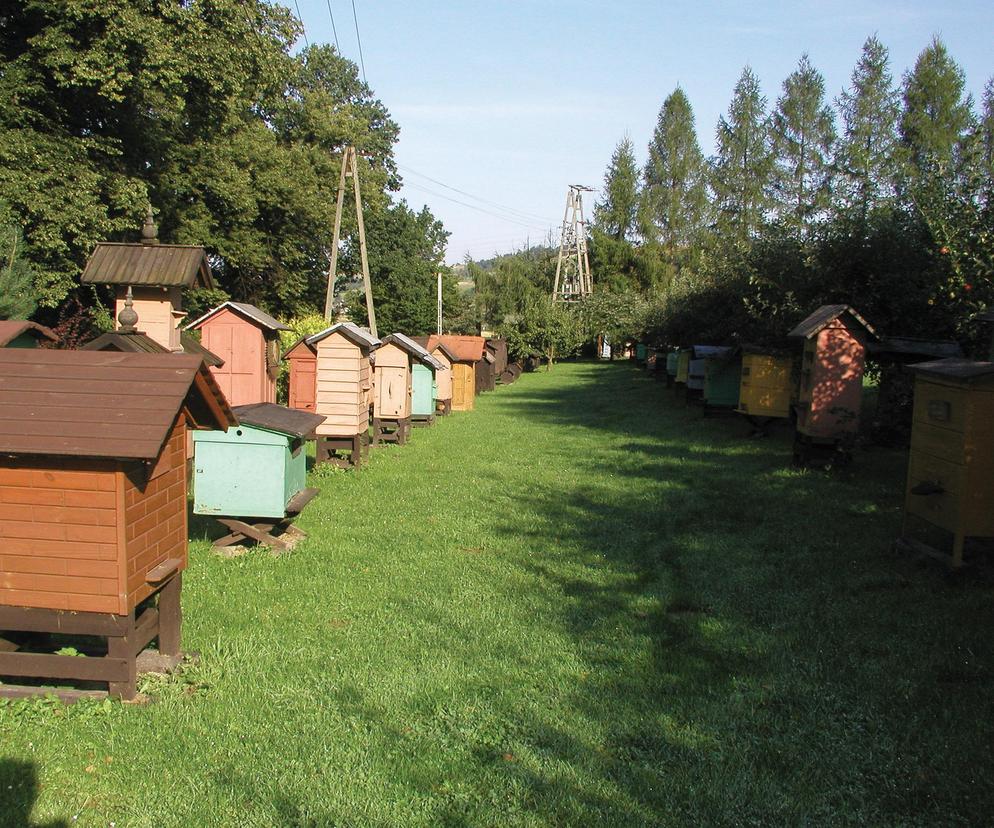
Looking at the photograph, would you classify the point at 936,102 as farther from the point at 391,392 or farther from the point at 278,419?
the point at 278,419

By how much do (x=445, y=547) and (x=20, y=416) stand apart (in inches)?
212

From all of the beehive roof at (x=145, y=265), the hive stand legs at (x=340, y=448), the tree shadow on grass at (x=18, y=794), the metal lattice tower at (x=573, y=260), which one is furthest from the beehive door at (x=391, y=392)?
the metal lattice tower at (x=573, y=260)

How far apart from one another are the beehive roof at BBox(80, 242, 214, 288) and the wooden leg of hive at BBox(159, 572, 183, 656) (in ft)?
17.4

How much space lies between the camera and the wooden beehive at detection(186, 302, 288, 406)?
14023mm

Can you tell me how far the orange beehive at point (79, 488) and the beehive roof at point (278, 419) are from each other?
9.93 feet

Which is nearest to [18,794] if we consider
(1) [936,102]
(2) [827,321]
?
(2) [827,321]

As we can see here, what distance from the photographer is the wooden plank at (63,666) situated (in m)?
5.54

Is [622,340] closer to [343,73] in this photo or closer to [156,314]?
[343,73]

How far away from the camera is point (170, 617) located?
6.15 metres

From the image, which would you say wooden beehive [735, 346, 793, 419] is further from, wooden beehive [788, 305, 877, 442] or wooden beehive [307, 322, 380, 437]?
wooden beehive [307, 322, 380, 437]

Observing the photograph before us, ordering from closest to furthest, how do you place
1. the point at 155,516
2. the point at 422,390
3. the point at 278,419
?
the point at 155,516 < the point at 278,419 < the point at 422,390

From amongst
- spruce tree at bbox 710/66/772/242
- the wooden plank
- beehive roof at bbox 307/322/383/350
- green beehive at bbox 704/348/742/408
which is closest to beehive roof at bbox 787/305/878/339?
beehive roof at bbox 307/322/383/350

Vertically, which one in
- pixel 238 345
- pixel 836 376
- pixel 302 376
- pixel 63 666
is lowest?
pixel 63 666

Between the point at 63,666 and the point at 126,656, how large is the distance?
389 millimetres
